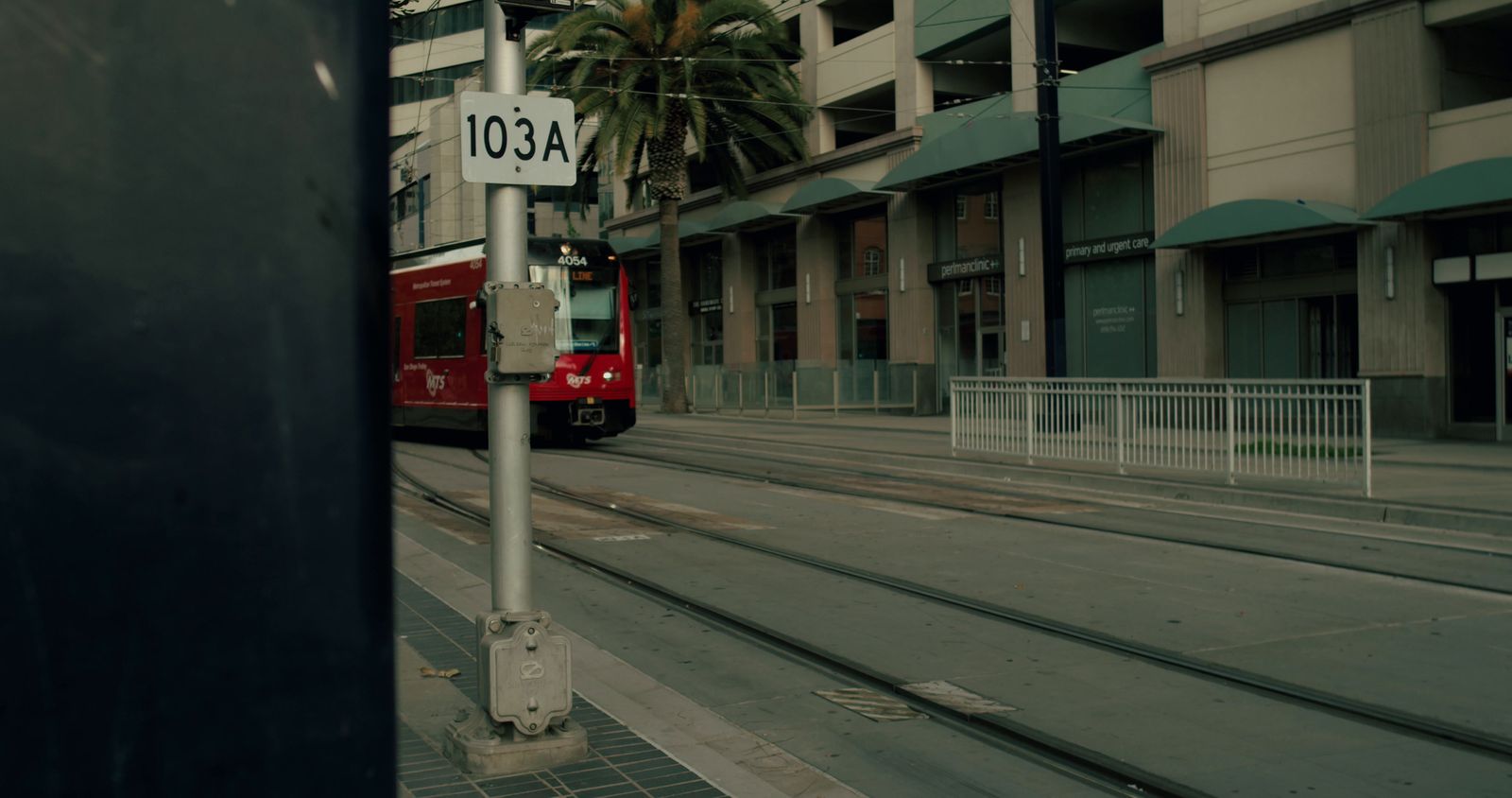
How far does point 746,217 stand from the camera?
38.4 metres

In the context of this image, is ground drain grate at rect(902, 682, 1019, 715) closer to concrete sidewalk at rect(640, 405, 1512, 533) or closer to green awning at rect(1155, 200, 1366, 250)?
concrete sidewalk at rect(640, 405, 1512, 533)

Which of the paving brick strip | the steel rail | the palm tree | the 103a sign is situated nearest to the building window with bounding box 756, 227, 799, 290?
the palm tree

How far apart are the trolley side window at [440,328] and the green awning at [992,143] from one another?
11.3m

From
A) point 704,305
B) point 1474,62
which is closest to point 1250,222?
point 1474,62

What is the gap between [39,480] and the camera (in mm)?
1167

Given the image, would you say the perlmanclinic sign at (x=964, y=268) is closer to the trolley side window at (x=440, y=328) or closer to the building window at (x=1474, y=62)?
the building window at (x=1474, y=62)

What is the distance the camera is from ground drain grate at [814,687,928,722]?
567cm

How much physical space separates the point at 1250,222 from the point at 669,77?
47.9ft

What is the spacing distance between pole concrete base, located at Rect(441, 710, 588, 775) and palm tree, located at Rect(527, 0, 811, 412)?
26313mm

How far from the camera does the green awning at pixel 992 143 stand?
25609 millimetres

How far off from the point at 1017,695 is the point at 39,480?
17.2ft

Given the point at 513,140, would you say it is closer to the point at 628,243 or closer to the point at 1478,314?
the point at 1478,314

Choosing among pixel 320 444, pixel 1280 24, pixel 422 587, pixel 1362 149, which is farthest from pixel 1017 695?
pixel 1280 24

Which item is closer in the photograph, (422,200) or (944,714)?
(944,714)
